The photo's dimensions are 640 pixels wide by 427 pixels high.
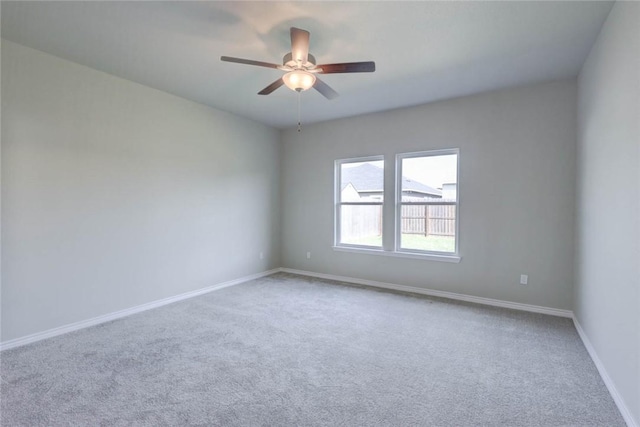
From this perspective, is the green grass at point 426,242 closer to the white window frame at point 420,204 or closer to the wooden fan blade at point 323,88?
the white window frame at point 420,204

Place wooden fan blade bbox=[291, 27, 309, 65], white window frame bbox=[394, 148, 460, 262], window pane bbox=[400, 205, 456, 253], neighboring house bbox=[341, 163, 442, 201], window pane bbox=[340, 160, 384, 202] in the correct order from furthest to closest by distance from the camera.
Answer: window pane bbox=[340, 160, 384, 202] → neighboring house bbox=[341, 163, 442, 201] → window pane bbox=[400, 205, 456, 253] → white window frame bbox=[394, 148, 460, 262] → wooden fan blade bbox=[291, 27, 309, 65]

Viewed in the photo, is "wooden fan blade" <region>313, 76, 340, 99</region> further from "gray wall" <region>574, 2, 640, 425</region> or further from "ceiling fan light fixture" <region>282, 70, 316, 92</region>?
"gray wall" <region>574, 2, 640, 425</region>

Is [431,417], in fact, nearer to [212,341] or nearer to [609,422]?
[609,422]

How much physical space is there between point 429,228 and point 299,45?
A: 3.14m

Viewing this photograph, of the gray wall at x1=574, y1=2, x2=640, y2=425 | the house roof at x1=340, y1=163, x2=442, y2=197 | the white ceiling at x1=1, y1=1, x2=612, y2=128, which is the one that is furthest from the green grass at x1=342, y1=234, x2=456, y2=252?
the white ceiling at x1=1, y1=1, x2=612, y2=128

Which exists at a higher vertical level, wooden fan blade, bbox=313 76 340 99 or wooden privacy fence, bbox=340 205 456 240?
wooden fan blade, bbox=313 76 340 99

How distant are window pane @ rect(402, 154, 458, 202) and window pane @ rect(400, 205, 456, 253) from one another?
0.52 ft

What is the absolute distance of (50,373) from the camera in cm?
226

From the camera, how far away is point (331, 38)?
8.41 ft

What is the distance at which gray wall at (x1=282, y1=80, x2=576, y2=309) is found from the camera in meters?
3.43

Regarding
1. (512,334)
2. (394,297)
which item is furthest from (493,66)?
(394,297)

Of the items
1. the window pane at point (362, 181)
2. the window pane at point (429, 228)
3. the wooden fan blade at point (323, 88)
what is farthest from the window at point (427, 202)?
the wooden fan blade at point (323, 88)

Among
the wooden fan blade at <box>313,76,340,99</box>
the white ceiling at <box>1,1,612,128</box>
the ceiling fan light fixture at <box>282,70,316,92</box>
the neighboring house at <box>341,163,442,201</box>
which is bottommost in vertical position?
the neighboring house at <box>341,163,442,201</box>

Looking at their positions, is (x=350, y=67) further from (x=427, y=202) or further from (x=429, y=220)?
(x=429, y=220)
